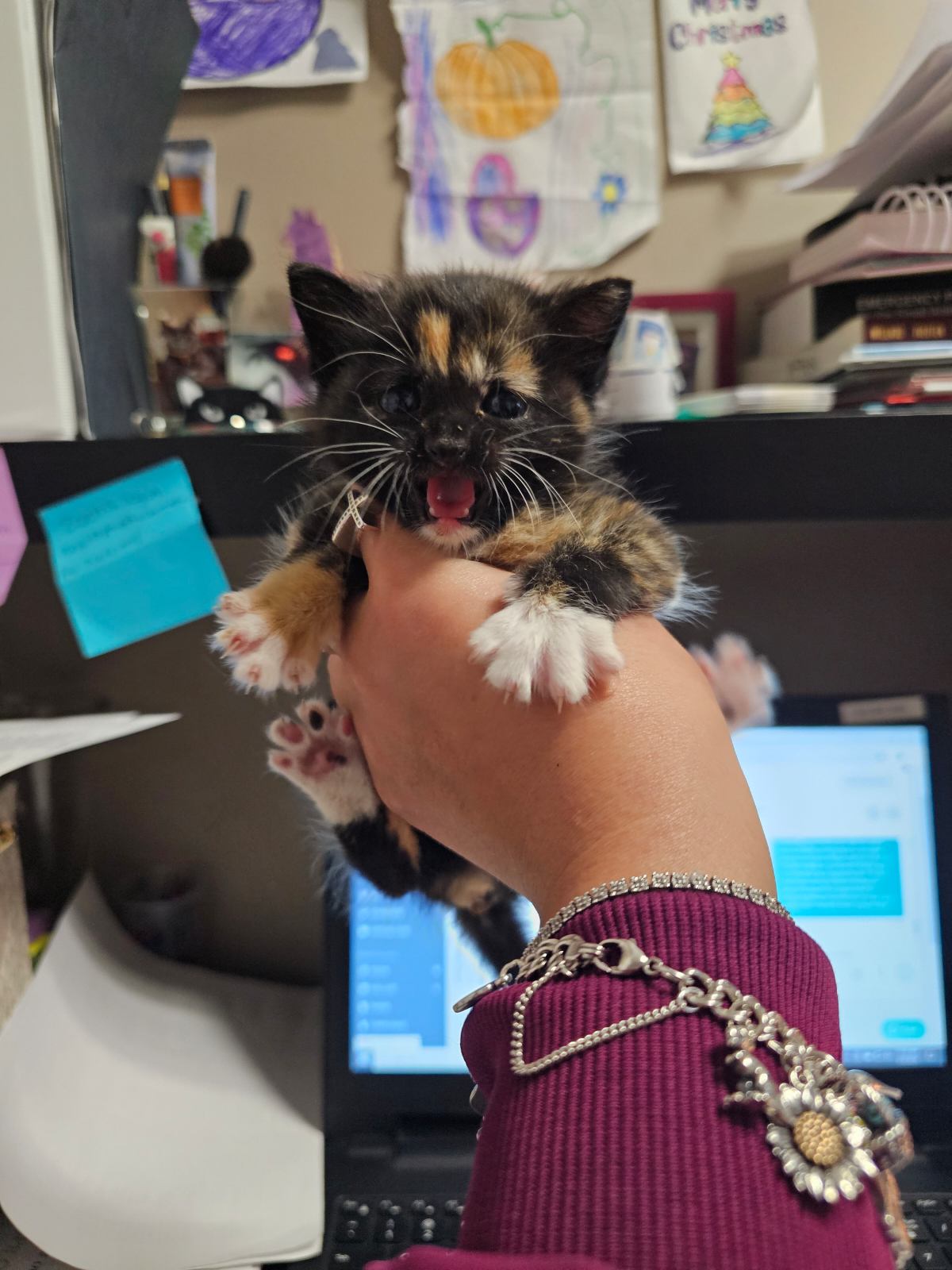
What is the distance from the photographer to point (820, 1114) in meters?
0.42

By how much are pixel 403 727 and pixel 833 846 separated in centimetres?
A: 68

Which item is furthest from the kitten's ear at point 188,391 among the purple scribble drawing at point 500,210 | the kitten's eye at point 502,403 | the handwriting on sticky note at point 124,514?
the purple scribble drawing at point 500,210

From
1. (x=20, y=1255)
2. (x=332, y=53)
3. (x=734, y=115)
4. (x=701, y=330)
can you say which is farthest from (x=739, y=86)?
(x=20, y=1255)

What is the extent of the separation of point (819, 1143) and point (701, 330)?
3.69 feet

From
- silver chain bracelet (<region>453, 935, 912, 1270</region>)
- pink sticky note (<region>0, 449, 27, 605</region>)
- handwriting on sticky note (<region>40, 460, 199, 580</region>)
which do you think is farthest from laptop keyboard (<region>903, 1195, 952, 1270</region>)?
pink sticky note (<region>0, 449, 27, 605</region>)

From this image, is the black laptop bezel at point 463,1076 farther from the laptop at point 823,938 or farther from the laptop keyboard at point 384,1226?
the laptop keyboard at point 384,1226

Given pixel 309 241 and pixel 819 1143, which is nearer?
pixel 819 1143

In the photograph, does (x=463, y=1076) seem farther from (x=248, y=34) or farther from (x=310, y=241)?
(x=248, y=34)

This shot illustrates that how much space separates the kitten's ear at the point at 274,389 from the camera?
1.10 metres

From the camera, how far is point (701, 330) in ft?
4.03

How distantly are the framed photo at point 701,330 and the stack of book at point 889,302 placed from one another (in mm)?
228

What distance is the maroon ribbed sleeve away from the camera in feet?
1.26

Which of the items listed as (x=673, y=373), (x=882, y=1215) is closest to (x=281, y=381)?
(x=673, y=373)

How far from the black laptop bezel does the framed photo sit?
0.53m
